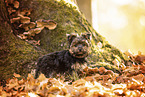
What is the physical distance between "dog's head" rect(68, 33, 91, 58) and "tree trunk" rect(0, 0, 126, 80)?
2.30 feet

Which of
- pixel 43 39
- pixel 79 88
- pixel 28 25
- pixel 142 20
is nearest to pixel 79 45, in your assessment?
pixel 43 39

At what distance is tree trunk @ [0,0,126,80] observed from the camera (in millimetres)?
4738

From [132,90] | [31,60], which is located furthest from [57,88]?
[31,60]

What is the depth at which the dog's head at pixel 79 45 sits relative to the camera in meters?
4.32

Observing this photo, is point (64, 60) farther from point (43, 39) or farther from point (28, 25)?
point (28, 25)

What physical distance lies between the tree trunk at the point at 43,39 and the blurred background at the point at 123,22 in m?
22.7

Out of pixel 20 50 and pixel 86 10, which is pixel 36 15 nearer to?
pixel 20 50

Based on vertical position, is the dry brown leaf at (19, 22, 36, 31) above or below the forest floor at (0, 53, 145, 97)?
above

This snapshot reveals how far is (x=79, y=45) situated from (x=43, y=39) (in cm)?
138

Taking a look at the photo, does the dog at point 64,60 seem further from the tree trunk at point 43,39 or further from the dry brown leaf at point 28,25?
the dry brown leaf at point 28,25

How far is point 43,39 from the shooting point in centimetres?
520

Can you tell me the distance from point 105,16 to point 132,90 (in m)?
31.9

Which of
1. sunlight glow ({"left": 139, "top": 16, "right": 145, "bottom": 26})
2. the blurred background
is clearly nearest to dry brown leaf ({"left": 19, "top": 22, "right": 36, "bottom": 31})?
the blurred background

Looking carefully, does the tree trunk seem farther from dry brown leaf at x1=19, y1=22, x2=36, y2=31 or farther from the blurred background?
the blurred background
